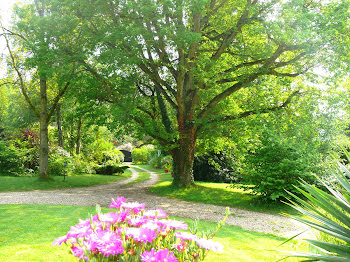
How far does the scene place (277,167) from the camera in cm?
1032

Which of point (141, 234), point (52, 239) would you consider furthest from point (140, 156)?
point (141, 234)

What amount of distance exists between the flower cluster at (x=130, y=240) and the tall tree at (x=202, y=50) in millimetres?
8706

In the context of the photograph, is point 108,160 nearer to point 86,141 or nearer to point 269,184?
point 86,141

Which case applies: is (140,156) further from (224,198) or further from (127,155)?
(224,198)

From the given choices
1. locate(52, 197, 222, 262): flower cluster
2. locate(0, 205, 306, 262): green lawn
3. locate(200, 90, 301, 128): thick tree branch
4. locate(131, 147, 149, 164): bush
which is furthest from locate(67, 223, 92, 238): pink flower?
locate(131, 147, 149, 164): bush

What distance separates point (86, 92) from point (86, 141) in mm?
15028

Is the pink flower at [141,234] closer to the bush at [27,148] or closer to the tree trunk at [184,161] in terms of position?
the tree trunk at [184,161]

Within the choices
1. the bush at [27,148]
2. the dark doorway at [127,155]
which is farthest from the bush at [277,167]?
the dark doorway at [127,155]

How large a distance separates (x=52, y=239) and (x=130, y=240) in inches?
140

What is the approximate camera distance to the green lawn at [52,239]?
3.78 meters

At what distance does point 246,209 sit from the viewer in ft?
34.6

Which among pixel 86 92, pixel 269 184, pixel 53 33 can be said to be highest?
pixel 53 33

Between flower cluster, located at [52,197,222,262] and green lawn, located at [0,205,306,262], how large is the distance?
2.36 ft

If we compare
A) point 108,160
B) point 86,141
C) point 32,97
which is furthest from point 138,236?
point 86,141
